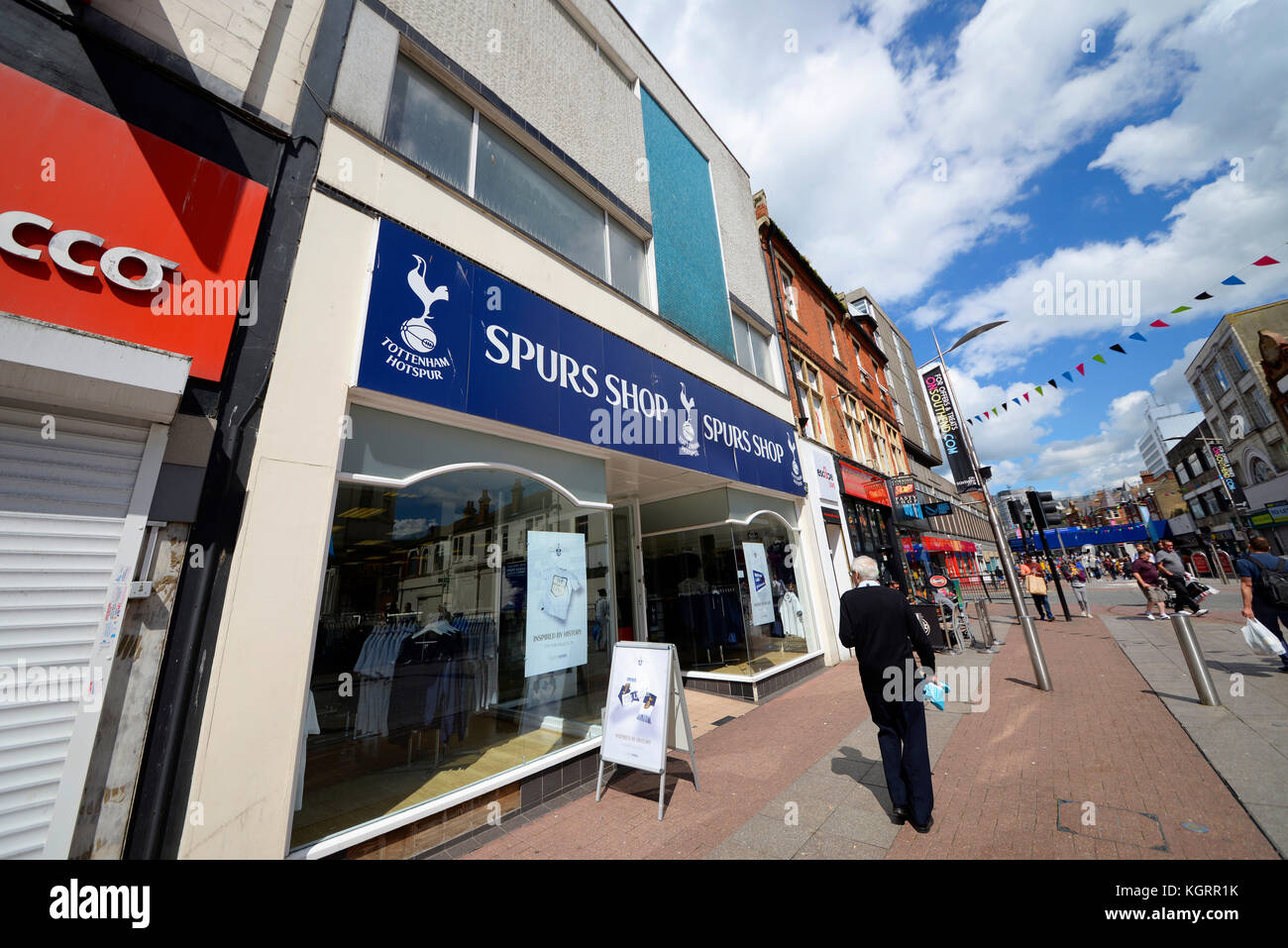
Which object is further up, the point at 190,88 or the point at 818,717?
the point at 190,88

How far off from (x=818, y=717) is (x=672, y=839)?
3800 millimetres

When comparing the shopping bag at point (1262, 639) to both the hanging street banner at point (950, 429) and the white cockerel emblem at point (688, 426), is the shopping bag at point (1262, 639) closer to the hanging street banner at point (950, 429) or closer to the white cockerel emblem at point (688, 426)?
the hanging street banner at point (950, 429)

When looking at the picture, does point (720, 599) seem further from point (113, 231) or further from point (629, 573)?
point (113, 231)

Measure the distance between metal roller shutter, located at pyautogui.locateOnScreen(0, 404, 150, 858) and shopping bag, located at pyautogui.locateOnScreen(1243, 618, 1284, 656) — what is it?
38.0 ft

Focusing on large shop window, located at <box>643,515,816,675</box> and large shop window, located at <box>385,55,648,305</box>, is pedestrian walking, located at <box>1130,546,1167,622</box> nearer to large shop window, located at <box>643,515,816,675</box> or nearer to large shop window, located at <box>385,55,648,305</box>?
large shop window, located at <box>643,515,816,675</box>

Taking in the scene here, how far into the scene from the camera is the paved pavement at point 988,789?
3.20 m

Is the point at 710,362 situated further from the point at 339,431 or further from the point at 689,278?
the point at 339,431

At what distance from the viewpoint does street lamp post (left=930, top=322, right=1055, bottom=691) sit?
6.70 m

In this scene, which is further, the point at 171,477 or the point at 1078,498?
the point at 1078,498
